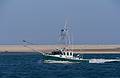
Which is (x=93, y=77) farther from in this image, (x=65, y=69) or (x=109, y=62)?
(x=109, y=62)

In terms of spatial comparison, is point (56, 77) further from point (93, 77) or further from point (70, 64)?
point (70, 64)

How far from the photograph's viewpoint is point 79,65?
132 metres

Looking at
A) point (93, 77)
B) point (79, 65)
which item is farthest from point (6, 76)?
point (79, 65)

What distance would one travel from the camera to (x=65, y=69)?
391 feet

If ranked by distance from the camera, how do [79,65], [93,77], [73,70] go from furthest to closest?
1. [79,65]
2. [73,70]
3. [93,77]

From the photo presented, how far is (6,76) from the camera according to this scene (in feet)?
334

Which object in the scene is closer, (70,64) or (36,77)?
(36,77)

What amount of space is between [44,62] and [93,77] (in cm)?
4170

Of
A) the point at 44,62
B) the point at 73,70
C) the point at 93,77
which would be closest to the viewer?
the point at 93,77

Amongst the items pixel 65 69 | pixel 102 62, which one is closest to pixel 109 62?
pixel 102 62

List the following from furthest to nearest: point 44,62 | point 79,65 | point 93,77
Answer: point 44,62 < point 79,65 < point 93,77

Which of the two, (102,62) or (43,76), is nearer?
(43,76)

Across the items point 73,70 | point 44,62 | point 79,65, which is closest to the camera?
point 73,70

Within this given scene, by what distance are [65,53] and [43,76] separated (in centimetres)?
3258
